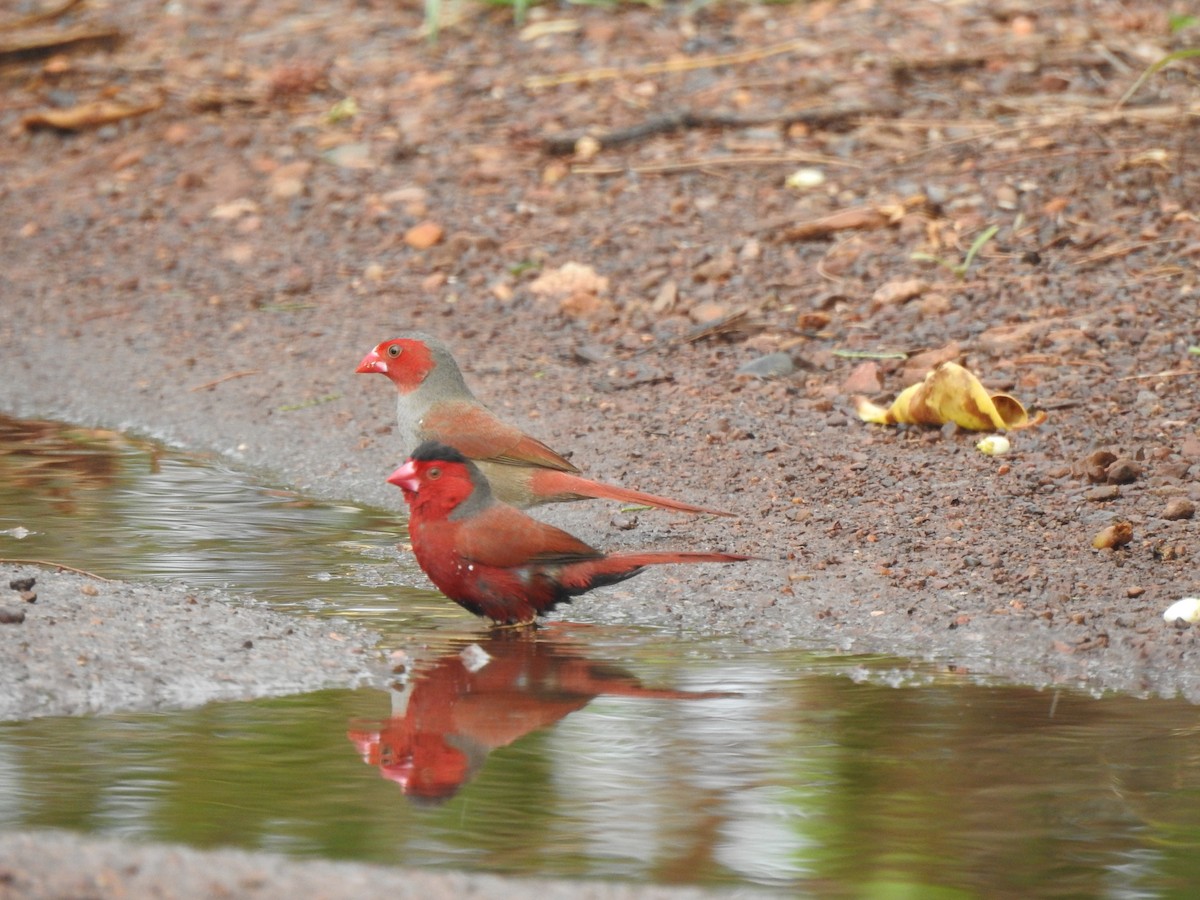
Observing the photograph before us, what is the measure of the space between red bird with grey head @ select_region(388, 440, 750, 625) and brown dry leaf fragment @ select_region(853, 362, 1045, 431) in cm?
155

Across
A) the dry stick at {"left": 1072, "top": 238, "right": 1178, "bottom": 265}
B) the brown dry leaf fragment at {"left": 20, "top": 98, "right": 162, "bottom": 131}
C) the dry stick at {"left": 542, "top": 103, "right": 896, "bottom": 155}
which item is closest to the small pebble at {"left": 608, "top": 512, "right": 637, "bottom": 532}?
the dry stick at {"left": 1072, "top": 238, "right": 1178, "bottom": 265}

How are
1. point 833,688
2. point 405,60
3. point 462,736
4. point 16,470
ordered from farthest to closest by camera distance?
point 405,60 < point 16,470 < point 833,688 < point 462,736

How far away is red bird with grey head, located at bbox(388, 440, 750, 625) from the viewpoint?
17.1 feet

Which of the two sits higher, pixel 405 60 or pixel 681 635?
pixel 405 60

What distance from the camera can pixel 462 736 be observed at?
433cm

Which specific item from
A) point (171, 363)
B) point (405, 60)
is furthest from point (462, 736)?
point (405, 60)

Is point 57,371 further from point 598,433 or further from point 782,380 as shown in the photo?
point 782,380

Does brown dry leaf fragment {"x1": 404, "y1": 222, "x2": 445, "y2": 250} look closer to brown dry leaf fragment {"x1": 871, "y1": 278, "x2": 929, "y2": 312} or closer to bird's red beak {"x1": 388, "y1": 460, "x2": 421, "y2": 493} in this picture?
brown dry leaf fragment {"x1": 871, "y1": 278, "x2": 929, "y2": 312}

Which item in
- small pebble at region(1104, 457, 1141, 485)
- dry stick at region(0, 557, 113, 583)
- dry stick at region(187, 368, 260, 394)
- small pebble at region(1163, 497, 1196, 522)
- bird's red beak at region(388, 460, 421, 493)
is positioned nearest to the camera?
dry stick at region(0, 557, 113, 583)

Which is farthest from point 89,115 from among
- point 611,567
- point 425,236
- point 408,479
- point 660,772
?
point 660,772

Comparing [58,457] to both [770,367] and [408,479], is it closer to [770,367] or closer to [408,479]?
[408,479]

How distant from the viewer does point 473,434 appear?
632 cm

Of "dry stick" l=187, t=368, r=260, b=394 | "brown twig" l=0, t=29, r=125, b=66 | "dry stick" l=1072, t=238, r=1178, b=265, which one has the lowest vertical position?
"dry stick" l=187, t=368, r=260, b=394

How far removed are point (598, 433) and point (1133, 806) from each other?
3.49 metres
